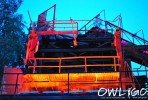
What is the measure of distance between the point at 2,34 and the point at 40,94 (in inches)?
668

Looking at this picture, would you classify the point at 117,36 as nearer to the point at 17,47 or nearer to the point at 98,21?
the point at 98,21

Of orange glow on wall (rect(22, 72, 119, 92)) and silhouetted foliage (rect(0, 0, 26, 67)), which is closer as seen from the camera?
orange glow on wall (rect(22, 72, 119, 92))

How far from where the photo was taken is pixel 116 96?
10367mm

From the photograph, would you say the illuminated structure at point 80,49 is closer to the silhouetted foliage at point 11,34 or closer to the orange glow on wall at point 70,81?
the orange glow on wall at point 70,81

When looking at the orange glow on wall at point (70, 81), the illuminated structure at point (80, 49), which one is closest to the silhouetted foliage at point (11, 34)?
the illuminated structure at point (80, 49)

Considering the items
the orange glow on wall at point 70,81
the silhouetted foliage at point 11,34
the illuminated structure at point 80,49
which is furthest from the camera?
the silhouetted foliage at point 11,34

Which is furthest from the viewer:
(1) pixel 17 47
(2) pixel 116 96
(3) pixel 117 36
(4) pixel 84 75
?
(1) pixel 17 47

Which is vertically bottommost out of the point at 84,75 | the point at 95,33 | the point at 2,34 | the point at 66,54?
the point at 84,75

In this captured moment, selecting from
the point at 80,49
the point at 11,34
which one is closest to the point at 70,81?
the point at 80,49

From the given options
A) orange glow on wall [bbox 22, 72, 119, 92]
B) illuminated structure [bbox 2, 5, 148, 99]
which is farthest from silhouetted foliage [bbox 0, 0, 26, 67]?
orange glow on wall [bbox 22, 72, 119, 92]

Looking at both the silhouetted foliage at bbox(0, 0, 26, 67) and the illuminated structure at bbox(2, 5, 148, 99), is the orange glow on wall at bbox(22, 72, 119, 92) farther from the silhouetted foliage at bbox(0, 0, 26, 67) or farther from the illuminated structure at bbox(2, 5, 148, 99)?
the silhouetted foliage at bbox(0, 0, 26, 67)

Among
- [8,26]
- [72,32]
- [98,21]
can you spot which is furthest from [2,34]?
[72,32]

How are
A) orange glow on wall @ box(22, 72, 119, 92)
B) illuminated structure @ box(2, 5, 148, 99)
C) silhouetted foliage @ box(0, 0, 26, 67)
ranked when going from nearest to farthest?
orange glow on wall @ box(22, 72, 119, 92) < illuminated structure @ box(2, 5, 148, 99) < silhouetted foliage @ box(0, 0, 26, 67)

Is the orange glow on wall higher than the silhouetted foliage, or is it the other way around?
the silhouetted foliage
